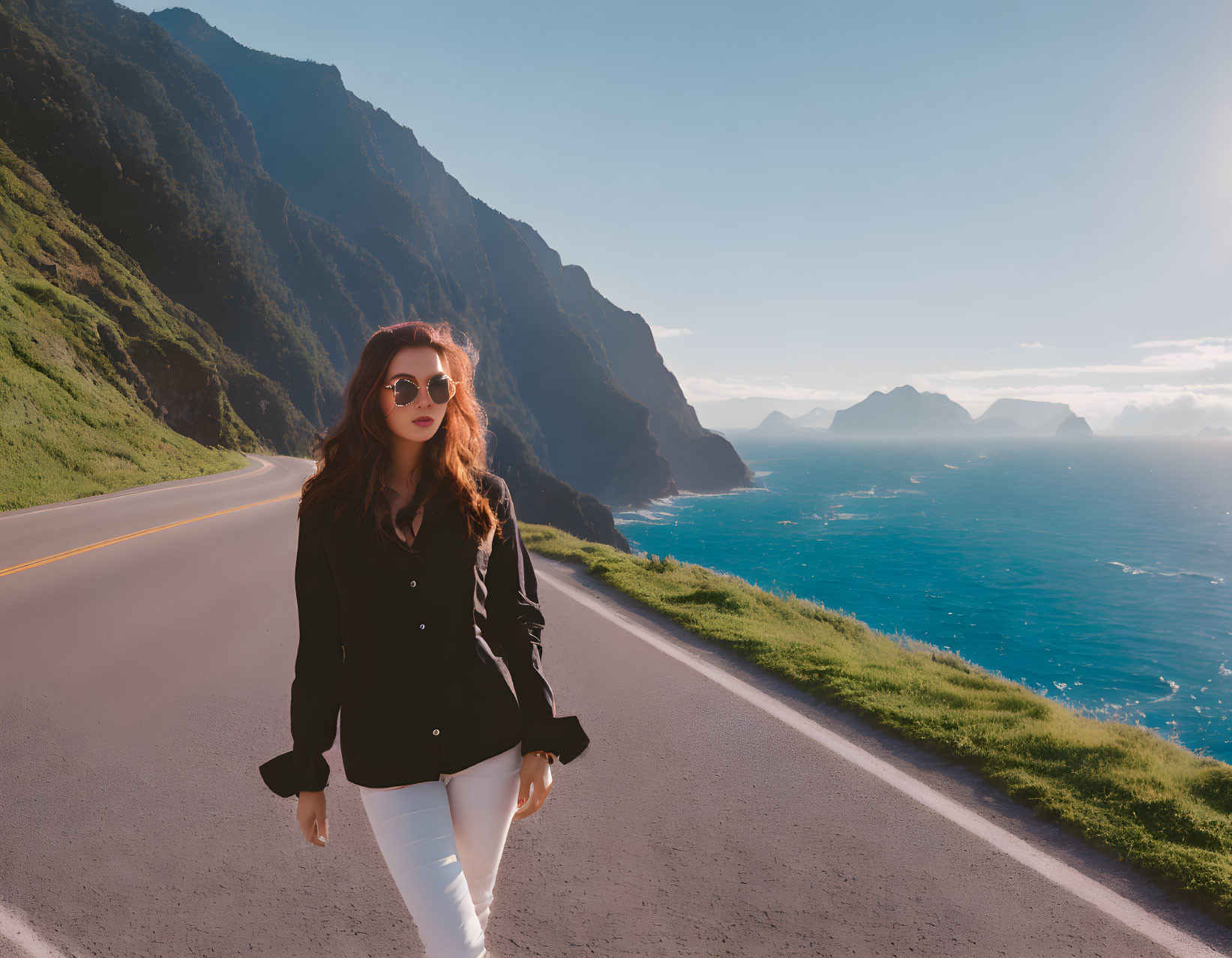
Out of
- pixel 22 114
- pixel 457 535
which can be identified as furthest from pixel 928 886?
pixel 22 114

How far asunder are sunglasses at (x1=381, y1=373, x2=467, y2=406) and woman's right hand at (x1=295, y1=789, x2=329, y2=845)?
1.19m

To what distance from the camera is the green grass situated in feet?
11.6

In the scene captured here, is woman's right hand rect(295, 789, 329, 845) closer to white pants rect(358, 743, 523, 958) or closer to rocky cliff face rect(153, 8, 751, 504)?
white pants rect(358, 743, 523, 958)

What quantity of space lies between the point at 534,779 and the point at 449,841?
320 mm

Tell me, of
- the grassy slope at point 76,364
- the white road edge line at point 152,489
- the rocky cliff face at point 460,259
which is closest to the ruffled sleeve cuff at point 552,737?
the white road edge line at point 152,489

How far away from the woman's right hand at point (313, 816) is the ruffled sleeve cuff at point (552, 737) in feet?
2.01

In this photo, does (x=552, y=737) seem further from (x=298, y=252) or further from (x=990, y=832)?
(x=298, y=252)

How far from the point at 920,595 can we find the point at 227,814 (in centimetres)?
4677

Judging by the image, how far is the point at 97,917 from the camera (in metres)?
2.96

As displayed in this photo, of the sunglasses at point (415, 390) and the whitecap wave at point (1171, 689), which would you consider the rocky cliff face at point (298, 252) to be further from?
the whitecap wave at point (1171, 689)

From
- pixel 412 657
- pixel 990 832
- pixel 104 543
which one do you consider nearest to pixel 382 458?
pixel 412 657

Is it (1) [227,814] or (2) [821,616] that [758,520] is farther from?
(1) [227,814]

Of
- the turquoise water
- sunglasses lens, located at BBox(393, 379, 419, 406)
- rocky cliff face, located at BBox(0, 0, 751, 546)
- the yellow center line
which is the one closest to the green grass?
sunglasses lens, located at BBox(393, 379, 419, 406)

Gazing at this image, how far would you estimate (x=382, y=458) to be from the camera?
2104 mm
